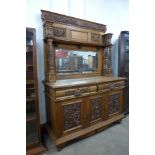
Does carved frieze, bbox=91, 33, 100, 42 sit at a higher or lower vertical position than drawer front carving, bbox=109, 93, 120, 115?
higher

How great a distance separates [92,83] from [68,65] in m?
0.66

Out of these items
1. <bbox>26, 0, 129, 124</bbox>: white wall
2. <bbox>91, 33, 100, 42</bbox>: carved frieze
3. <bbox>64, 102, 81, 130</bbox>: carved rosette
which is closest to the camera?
<bbox>64, 102, 81, 130</bbox>: carved rosette

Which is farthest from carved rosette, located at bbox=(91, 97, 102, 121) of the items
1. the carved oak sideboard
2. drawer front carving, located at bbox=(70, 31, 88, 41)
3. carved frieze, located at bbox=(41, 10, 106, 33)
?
carved frieze, located at bbox=(41, 10, 106, 33)

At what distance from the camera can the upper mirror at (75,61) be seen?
229 centimetres

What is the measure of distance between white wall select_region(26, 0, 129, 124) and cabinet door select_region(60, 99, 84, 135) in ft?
2.04

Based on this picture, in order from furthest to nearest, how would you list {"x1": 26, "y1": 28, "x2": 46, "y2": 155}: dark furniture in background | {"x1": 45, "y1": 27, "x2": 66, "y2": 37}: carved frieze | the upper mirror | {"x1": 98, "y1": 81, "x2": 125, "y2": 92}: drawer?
the upper mirror, {"x1": 98, "y1": 81, "x2": 125, "y2": 92}: drawer, {"x1": 45, "y1": 27, "x2": 66, "y2": 37}: carved frieze, {"x1": 26, "y1": 28, "x2": 46, "y2": 155}: dark furniture in background

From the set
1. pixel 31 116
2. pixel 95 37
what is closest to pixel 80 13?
pixel 95 37

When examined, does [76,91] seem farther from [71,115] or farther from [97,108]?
[97,108]

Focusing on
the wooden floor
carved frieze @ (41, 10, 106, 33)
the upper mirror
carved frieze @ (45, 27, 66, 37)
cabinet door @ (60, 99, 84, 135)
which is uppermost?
carved frieze @ (41, 10, 106, 33)

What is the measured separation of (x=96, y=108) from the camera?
2127 millimetres

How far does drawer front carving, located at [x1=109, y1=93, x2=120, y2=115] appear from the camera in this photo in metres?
2.36

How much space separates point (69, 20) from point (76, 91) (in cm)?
130

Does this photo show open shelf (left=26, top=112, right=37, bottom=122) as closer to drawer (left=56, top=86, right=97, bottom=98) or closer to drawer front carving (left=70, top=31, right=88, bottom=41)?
drawer (left=56, top=86, right=97, bottom=98)
